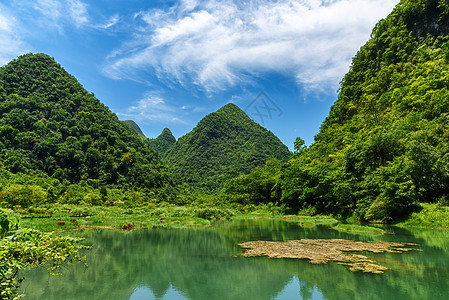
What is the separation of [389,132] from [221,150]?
12036cm

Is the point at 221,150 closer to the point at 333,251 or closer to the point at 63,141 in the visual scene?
the point at 63,141

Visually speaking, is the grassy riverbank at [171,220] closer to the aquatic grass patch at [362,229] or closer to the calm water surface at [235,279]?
the aquatic grass patch at [362,229]

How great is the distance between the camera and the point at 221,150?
5842 inches

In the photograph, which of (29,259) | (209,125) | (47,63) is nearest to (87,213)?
(29,259)

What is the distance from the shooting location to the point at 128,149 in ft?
303

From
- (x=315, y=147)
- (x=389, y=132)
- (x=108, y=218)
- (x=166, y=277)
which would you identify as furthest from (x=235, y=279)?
(x=315, y=147)

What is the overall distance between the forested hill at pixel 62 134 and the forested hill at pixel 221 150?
2912 cm

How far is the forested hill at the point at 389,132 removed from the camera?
82.7 feet

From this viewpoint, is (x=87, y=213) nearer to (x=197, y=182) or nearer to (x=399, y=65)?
(x=399, y=65)

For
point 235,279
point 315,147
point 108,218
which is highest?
point 315,147

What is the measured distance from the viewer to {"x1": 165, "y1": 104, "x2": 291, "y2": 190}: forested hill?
413 feet

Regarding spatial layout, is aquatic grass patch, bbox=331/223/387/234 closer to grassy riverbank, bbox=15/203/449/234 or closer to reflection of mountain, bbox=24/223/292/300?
grassy riverbank, bbox=15/203/449/234

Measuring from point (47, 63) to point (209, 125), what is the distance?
287 feet

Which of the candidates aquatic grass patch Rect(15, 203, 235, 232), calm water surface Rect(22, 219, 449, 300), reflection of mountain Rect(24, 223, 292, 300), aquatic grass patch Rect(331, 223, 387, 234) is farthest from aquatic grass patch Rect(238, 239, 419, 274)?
aquatic grass patch Rect(15, 203, 235, 232)
